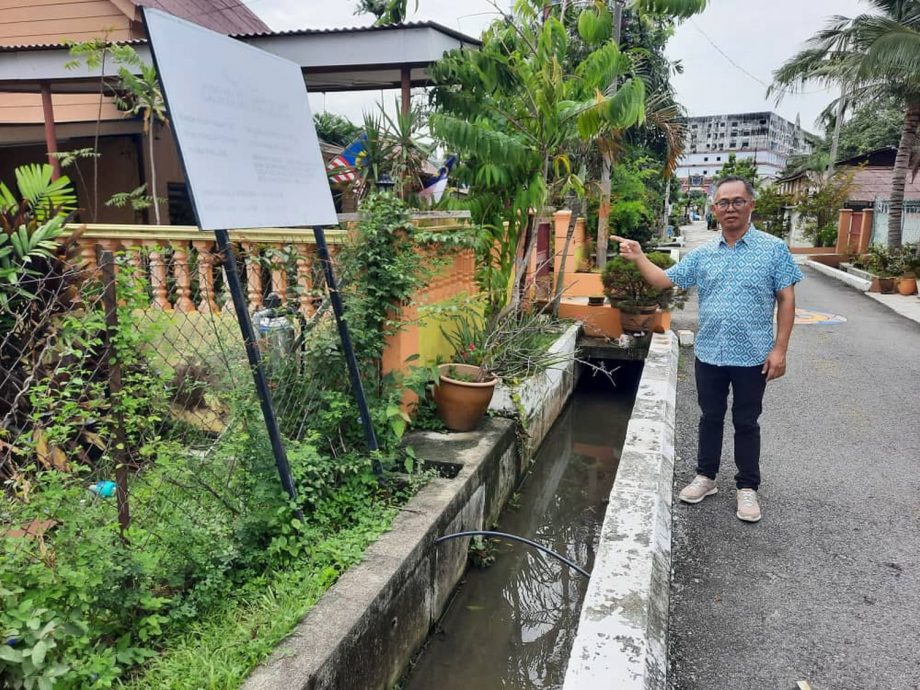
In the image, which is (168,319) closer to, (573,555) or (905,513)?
(573,555)

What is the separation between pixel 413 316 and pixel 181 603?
244 centimetres

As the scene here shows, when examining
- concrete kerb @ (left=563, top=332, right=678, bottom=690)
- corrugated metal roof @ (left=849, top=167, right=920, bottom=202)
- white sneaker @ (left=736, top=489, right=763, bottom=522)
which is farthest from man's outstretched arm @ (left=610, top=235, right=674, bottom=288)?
corrugated metal roof @ (left=849, top=167, right=920, bottom=202)

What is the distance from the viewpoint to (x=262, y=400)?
2.84 meters

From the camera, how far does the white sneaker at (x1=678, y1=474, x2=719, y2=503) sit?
4.07 m

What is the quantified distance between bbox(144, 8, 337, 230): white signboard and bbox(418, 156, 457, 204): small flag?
4.08m

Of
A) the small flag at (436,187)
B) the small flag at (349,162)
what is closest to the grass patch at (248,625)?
the small flag at (436,187)

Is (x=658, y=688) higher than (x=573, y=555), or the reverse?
(x=658, y=688)

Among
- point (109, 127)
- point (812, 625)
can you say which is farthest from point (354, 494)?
point (109, 127)

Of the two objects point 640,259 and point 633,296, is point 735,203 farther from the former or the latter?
point 633,296

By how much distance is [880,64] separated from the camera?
15.0m

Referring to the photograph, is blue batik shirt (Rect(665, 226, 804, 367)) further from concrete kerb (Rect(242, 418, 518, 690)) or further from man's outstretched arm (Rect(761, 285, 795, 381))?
concrete kerb (Rect(242, 418, 518, 690))

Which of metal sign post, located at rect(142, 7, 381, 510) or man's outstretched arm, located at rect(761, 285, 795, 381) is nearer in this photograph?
metal sign post, located at rect(142, 7, 381, 510)

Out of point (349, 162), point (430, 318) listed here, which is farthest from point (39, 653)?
point (349, 162)

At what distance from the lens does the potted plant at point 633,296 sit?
27.5 feet
